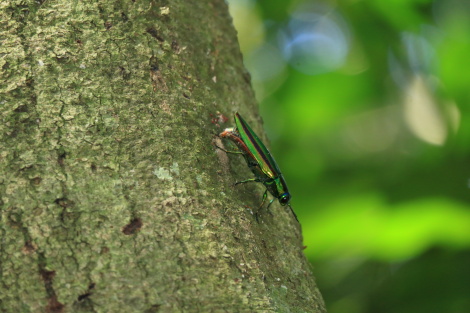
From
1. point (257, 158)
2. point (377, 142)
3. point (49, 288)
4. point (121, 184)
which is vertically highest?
point (121, 184)

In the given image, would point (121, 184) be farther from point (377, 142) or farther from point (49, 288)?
point (377, 142)

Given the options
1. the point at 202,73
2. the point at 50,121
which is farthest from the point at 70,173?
the point at 202,73

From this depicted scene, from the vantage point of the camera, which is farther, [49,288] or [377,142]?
[377,142]

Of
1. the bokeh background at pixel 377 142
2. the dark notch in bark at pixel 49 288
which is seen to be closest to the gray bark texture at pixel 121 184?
the dark notch in bark at pixel 49 288

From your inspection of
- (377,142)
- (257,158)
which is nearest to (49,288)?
(257,158)

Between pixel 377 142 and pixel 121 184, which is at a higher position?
pixel 121 184

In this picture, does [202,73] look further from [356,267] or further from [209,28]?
[356,267]

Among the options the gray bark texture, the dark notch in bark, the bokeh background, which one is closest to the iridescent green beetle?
the gray bark texture
